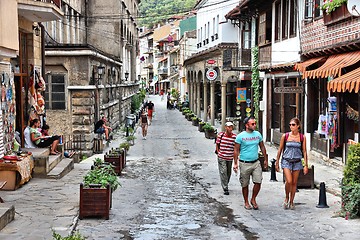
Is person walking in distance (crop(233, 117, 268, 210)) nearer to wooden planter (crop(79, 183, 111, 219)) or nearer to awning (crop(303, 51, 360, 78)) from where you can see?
wooden planter (crop(79, 183, 111, 219))

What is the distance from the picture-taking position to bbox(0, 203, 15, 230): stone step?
335 inches

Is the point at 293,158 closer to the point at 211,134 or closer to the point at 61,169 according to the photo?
the point at 61,169

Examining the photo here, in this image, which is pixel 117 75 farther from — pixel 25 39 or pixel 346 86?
pixel 346 86

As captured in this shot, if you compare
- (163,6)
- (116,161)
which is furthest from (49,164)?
(163,6)

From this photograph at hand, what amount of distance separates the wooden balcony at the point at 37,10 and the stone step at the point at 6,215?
21.0 ft

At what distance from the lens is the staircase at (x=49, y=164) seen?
13.6 m

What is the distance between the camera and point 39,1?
46.8 ft

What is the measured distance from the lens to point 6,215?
345 inches

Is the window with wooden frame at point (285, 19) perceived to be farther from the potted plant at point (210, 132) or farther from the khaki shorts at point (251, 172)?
the khaki shorts at point (251, 172)

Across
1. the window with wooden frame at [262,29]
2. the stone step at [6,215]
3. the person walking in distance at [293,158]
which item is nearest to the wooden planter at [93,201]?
the stone step at [6,215]

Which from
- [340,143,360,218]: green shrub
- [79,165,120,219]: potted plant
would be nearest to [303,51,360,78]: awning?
[340,143,360,218]: green shrub

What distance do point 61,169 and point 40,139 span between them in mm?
1519

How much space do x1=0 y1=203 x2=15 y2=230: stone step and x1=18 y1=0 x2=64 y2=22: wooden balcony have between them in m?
6.39

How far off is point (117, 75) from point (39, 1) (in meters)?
21.6
